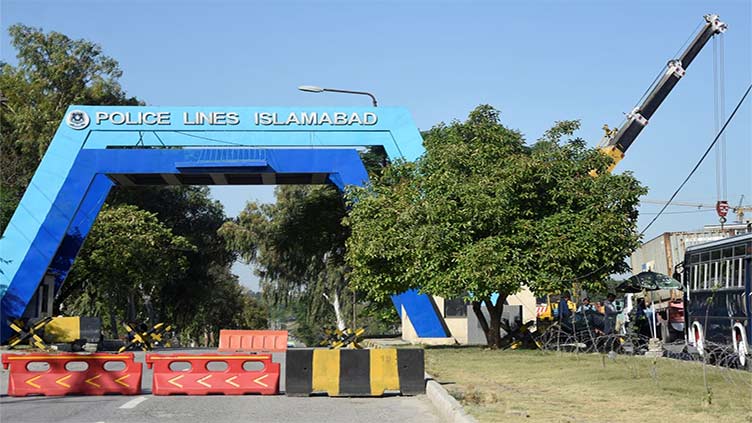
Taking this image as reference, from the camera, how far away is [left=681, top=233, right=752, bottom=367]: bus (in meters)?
20.2

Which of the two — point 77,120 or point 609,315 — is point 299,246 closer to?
point 77,120

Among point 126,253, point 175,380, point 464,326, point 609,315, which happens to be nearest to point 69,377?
point 175,380

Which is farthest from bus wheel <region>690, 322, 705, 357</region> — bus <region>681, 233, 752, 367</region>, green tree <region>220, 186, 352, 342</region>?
green tree <region>220, 186, 352, 342</region>

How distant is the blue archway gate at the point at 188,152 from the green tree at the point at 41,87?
53.7ft

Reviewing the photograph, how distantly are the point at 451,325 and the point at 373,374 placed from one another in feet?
75.0

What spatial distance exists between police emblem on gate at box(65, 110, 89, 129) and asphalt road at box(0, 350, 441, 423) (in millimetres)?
21479

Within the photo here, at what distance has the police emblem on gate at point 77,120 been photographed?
36531 millimetres

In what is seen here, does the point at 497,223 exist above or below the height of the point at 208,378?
above

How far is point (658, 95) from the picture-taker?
42781 mm

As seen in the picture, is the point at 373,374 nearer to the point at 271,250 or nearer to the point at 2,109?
the point at 271,250

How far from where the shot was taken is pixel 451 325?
38.7 metres

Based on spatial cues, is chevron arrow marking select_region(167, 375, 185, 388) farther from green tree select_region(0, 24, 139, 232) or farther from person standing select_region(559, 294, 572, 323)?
green tree select_region(0, 24, 139, 232)

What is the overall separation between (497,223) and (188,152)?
1488cm

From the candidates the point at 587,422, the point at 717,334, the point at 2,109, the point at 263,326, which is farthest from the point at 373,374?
the point at 263,326
